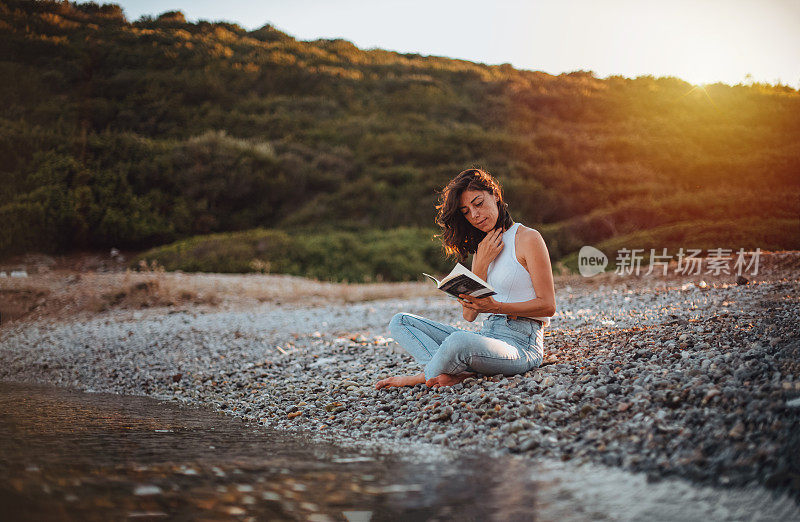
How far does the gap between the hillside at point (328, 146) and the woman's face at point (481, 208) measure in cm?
1075

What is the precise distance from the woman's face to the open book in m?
0.73

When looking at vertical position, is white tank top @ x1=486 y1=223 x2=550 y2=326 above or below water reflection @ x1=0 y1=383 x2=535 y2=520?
above

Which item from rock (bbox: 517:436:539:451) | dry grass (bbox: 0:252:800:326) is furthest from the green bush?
rock (bbox: 517:436:539:451)

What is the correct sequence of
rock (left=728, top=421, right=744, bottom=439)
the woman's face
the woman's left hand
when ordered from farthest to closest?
the woman's face, the woman's left hand, rock (left=728, top=421, right=744, bottom=439)

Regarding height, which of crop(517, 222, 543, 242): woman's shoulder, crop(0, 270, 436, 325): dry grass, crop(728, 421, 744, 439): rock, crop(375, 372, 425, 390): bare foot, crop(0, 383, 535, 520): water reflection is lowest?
crop(0, 270, 436, 325): dry grass

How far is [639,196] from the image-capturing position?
20.8 metres

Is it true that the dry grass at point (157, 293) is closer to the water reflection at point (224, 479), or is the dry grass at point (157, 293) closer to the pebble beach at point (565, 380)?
the pebble beach at point (565, 380)

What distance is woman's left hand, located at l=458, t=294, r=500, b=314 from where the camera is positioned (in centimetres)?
419

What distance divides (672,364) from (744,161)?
18.3 metres

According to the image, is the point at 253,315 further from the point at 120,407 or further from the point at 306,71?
the point at 306,71

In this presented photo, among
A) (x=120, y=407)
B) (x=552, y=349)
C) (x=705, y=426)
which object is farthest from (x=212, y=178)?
(x=705, y=426)

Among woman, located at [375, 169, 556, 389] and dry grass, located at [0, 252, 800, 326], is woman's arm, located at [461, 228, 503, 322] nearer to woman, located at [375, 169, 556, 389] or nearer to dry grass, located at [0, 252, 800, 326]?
woman, located at [375, 169, 556, 389]

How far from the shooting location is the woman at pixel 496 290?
14.2ft

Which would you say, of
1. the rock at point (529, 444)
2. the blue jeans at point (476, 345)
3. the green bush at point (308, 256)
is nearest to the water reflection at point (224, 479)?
the rock at point (529, 444)
